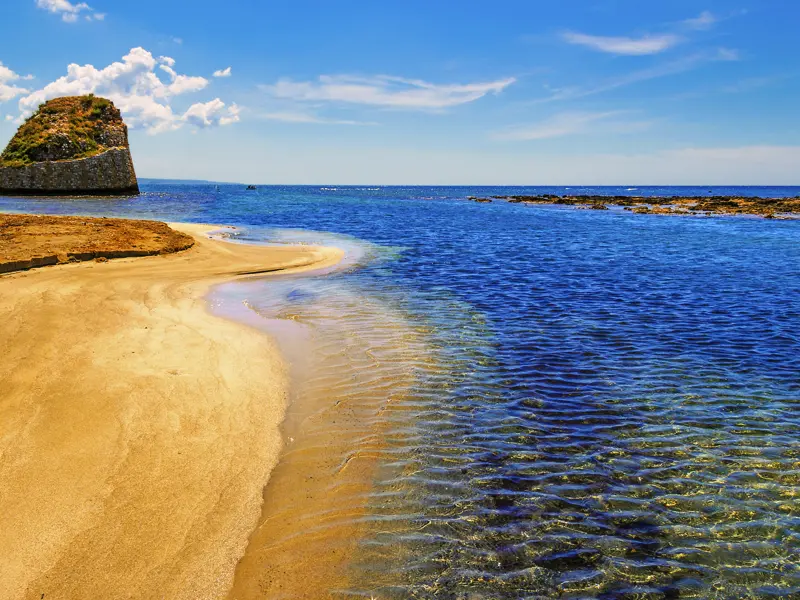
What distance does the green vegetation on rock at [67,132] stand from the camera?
70062 millimetres

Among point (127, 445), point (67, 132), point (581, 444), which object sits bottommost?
point (581, 444)

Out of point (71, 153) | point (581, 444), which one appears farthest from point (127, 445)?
point (71, 153)

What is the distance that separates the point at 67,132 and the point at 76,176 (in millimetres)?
7729

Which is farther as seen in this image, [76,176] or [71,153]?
[76,176]

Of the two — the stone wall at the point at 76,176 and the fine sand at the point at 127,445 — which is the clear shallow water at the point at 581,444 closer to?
the fine sand at the point at 127,445

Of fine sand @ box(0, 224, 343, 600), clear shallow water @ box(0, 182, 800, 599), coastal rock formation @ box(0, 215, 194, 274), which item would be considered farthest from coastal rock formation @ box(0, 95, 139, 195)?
clear shallow water @ box(0, 182, 800, 599)

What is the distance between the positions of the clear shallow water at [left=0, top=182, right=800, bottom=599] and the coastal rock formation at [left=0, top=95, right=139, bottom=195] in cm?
7463

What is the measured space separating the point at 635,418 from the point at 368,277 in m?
13.0

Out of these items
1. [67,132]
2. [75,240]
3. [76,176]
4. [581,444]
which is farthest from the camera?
[67,132]

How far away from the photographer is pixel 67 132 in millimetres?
74062

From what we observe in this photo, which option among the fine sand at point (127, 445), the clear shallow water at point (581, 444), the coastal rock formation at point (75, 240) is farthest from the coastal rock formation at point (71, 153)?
the clear shallow water at point (581, 444)

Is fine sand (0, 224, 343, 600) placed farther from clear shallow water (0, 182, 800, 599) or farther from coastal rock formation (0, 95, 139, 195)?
coastal rock formation (0, 95, 139, 195)

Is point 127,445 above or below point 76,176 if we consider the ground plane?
below

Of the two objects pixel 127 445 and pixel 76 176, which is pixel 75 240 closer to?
pixel 127 445
